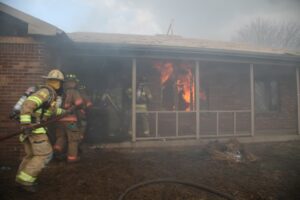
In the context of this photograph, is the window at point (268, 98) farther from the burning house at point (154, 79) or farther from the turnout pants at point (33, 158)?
the turnout pants at point (33, 158)

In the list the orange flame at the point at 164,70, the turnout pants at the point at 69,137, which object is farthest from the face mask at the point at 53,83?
the orange flame at the point at 164,70

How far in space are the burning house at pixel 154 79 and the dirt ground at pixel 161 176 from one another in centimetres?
129

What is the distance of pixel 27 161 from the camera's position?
12.3 ft

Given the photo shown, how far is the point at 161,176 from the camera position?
178 inches

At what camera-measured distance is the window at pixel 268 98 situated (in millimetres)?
10446

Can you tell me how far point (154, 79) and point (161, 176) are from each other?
5.00m

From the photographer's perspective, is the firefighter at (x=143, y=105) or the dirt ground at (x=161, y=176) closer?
the dirt ground at (x=161, y=176)

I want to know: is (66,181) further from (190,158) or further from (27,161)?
(190,158)

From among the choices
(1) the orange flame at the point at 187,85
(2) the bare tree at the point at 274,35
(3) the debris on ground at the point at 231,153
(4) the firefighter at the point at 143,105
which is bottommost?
(3) the debris on ground at the point at 231,153

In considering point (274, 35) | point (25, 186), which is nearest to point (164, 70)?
point (25, 186)

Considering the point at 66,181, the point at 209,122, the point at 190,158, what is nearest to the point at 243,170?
the point at 190,158

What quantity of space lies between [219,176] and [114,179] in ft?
6.73

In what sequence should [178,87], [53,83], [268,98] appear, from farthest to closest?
[268,98] → [178,87] → [53,83]

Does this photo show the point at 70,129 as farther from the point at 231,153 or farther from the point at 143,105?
the point at 231,153
